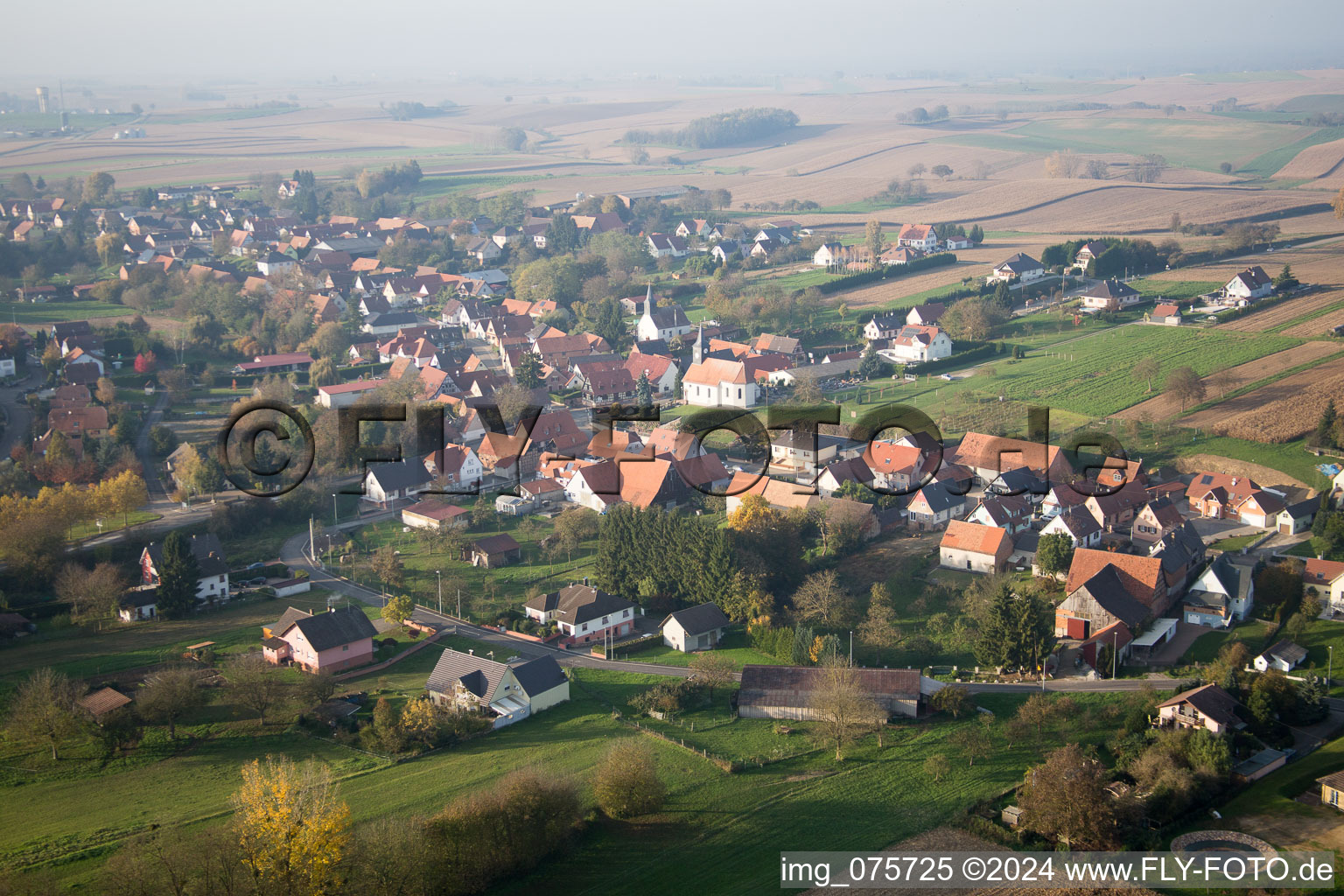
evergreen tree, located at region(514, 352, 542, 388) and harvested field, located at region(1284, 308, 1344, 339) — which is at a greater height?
harvested field, located at region(1284, 308, 1344, 339)

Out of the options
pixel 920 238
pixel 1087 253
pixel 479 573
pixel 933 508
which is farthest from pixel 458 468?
pixel 920 238

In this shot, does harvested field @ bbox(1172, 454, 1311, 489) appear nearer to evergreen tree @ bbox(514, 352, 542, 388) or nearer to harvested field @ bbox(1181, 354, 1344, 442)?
harvested field @ bbox(1181, 354, 1344, 442)

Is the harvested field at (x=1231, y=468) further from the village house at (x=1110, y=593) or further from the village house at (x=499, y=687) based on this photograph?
the village house at (x=499, y=687)

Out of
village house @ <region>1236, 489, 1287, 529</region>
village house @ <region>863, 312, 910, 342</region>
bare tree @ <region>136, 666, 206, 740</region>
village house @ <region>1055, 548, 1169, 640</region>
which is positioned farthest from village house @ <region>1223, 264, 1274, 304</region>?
bare tree @ <region>136, 666, 206, 740</region>

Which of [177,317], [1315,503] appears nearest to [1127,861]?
[1315,503]

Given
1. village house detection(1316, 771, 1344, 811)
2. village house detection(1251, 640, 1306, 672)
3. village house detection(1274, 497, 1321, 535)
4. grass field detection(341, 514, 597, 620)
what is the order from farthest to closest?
village house detection(1274, 497, 1321, 535), grass field detection(341, 514, 597, 620), village house detection(1251, 640, 1306, 672), village house detection(1316, 771, 1344, 811)

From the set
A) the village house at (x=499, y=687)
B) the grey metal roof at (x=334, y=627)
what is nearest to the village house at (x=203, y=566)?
the grey metal roof at (x=334, y=627)

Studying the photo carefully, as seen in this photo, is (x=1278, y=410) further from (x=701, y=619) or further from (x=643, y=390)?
(x=643, y=390)
